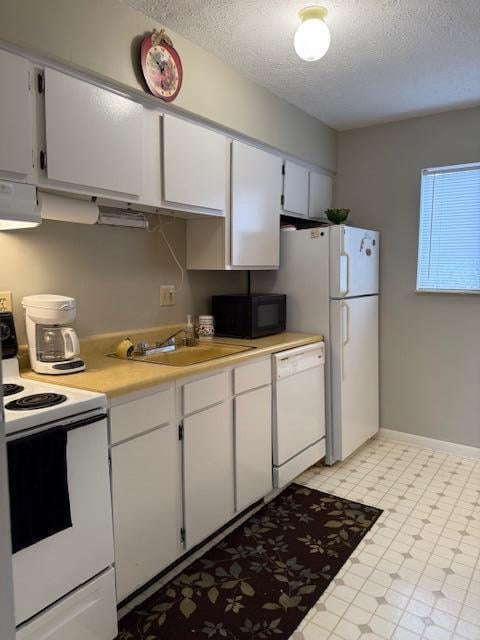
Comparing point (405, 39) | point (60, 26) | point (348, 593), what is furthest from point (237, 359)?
point (405, 39)

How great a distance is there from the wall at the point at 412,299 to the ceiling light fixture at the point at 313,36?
5.35 ft

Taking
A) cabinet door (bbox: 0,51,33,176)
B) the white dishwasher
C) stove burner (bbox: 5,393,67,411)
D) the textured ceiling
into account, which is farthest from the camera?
the white dishwasher

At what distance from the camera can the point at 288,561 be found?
2.09 m

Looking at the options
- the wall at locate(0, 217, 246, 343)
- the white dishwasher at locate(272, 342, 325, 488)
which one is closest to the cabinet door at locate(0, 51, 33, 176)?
the wall at locate(0, 217, 246, 343)

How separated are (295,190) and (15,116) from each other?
1.99 metres

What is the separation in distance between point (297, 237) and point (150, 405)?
1.71m

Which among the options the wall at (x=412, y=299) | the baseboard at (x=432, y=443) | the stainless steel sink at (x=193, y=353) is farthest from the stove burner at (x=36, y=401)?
the baseboard at (x=432, y=443)

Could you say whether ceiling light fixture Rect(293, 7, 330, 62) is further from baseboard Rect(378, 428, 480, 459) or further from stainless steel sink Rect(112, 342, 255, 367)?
baseboard Rect(378, 428, 480, 459)

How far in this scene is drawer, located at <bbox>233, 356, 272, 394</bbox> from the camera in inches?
89.5

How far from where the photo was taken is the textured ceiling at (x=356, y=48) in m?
1.97

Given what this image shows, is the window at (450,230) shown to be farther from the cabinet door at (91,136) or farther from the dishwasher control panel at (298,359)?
the cabinet door at (91,136)

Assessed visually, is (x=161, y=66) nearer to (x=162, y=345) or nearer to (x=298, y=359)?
(x=162, y=345)

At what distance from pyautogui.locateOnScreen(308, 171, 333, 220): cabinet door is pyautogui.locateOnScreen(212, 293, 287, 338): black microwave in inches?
31.5

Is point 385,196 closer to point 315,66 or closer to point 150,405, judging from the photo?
point 315,66
